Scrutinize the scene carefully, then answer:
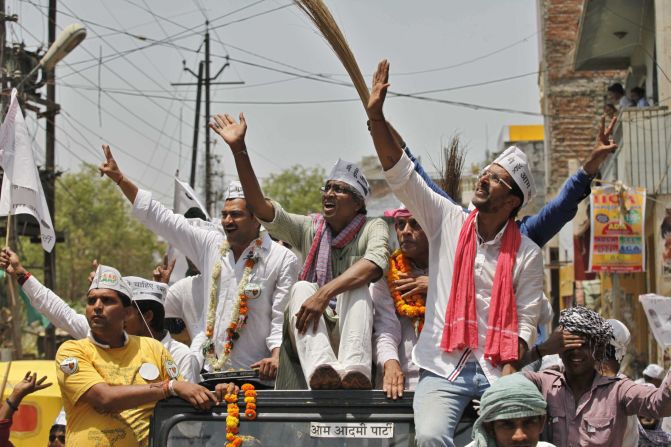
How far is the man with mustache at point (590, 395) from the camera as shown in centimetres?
481

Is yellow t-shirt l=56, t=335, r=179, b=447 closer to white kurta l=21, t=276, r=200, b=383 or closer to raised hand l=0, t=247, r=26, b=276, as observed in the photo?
white kurta l=21, t=276, r=200, b=383

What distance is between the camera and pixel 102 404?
17.3ft

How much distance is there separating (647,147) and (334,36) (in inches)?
542

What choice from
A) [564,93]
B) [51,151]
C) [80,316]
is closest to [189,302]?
[80,316]

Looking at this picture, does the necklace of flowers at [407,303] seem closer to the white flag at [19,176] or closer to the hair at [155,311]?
the hair at [155,311]

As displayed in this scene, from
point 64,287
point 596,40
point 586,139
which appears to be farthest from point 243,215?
point 64,287

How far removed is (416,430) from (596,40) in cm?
1942

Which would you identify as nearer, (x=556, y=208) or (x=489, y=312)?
(x=489, y=312)

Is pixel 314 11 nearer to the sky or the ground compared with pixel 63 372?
nearer to the sky

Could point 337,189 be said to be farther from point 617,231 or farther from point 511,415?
point 617,231

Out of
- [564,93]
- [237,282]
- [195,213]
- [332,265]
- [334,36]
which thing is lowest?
[237,282]

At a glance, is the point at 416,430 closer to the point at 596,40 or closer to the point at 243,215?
the point at 243,215

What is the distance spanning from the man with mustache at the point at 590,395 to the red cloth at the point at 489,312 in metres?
0.24

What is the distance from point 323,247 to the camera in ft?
20.1
